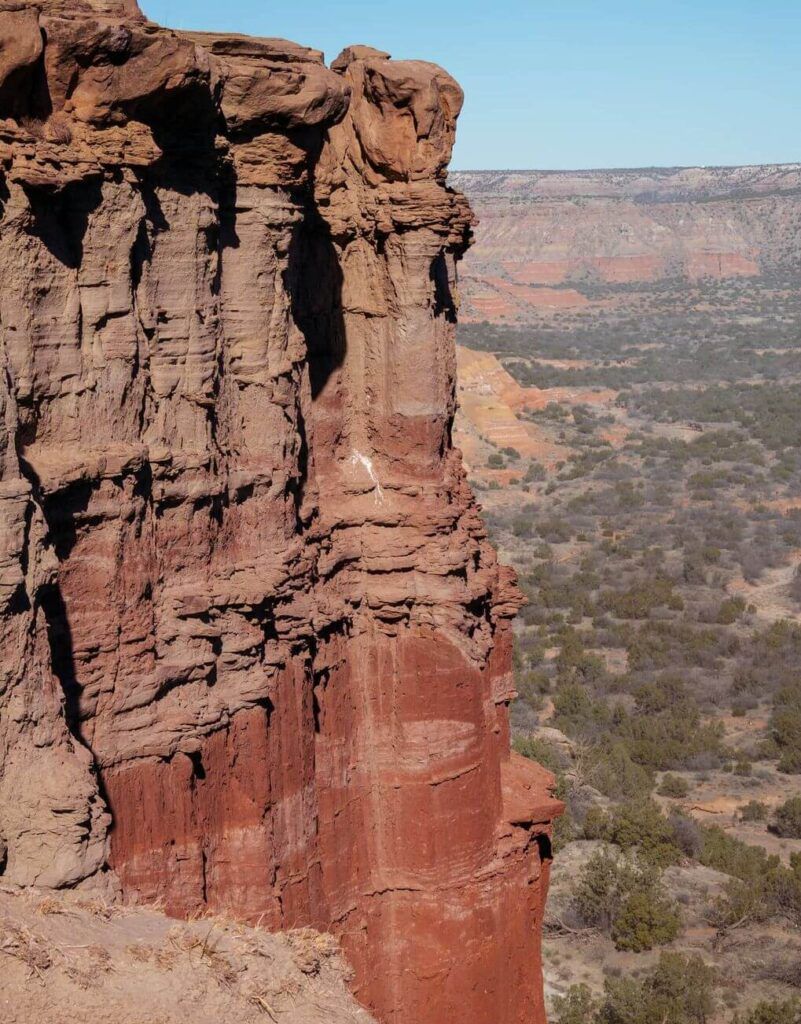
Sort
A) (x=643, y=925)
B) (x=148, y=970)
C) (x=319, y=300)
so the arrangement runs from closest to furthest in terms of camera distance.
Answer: (x=148, y=970) → (x=319, y=300) → (x=643, y=925)

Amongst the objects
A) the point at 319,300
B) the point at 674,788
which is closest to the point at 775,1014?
the point at 674,788

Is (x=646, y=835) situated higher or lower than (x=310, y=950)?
lower

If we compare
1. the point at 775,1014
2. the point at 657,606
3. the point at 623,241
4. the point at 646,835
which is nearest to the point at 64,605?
the point at 775,1014

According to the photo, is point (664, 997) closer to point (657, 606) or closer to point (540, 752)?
point (540, 752)

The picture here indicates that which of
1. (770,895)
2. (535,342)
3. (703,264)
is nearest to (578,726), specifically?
(770,895)

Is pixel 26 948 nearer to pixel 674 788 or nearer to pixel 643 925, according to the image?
pixel 643 925

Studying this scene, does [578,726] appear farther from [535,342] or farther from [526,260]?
[526,260]

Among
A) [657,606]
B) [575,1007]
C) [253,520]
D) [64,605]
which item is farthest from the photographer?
[657,606]

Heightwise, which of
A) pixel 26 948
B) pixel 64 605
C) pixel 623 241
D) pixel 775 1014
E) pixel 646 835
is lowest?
pixel 775 1014

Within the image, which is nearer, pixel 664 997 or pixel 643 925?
pixel 664 997

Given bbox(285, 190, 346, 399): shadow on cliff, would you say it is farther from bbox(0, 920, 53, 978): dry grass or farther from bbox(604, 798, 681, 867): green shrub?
bbox(604, 798, 681, 867): green shrub
